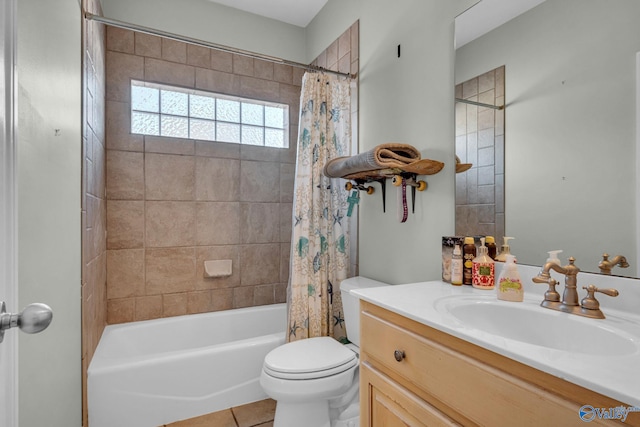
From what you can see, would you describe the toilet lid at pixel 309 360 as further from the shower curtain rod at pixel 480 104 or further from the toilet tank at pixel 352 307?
the shower curtain rod at pixel 480 104

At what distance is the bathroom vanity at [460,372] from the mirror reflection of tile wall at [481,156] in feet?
1.00

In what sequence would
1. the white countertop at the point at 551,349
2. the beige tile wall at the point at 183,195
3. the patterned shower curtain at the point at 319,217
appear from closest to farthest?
the white countertop at the point at 551,349
the patterned shower curtain at the point at 319,217
the beige tile wall at the point at 183,195

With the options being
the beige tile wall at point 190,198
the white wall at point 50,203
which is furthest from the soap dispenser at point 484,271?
the beige tile wall at point 190,198

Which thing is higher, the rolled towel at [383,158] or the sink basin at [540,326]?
the rolled towel at [383,158]

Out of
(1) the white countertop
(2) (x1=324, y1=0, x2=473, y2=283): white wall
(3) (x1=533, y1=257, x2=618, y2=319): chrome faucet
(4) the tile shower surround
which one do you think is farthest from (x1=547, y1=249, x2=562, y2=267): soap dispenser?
(4) the tile shower surround

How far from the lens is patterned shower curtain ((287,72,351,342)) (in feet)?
6.26

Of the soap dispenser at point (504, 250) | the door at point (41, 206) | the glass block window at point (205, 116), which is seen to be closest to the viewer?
the door at point (41, 206)

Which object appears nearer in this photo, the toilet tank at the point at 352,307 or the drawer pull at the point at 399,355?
the drawer pull at the point at 399,355

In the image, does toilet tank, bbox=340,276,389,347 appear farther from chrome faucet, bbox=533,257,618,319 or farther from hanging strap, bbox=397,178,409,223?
chrome faucet, bbox=533,257,618,319

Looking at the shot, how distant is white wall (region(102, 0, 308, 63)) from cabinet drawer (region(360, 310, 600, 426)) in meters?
2.43

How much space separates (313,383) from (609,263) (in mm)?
1194

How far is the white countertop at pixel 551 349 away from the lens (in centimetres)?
54

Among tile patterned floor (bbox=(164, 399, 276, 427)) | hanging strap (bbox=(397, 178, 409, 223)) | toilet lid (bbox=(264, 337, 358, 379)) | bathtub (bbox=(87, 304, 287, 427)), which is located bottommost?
tile patterned floor (bbox=(164, 399, 276, 427))

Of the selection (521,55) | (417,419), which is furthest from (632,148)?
(417,419)
